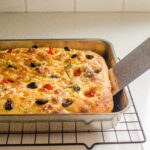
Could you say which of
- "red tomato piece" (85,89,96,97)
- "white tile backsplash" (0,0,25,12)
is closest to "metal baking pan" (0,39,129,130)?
"red tomato piece" (85,89,96,97)

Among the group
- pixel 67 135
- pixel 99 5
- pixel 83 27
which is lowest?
pixel 67 135

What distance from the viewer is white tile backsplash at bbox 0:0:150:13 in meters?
2.98

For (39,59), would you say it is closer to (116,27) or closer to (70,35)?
(70,35)

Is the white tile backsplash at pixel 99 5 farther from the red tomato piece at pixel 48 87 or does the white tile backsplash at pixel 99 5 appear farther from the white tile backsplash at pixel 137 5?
the red tomato piece at pixel 48 87

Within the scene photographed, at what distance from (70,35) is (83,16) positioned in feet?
1.33

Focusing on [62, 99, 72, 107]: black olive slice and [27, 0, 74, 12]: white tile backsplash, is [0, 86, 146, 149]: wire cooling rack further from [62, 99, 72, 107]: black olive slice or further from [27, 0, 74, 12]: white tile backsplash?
[27, 0, 74, 12]: white tile backsplash

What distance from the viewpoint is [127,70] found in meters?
1.71

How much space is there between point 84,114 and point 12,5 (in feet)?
6.50

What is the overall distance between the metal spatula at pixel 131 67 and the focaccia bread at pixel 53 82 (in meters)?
0.06

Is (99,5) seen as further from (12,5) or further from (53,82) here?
(53,82)

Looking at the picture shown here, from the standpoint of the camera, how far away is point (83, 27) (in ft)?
9.36

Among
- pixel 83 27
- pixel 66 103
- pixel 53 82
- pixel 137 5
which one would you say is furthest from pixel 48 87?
pixel 137 5

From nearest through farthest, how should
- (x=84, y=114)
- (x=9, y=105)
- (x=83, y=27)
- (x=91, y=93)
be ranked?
(x=84, y=114), (x=9, y=105), (x=91, y=93), (x=83, y=27)

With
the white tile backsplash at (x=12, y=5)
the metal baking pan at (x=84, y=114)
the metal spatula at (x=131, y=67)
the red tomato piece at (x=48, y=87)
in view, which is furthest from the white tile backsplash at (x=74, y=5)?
the red tomato piece at (x=48, y=87)
